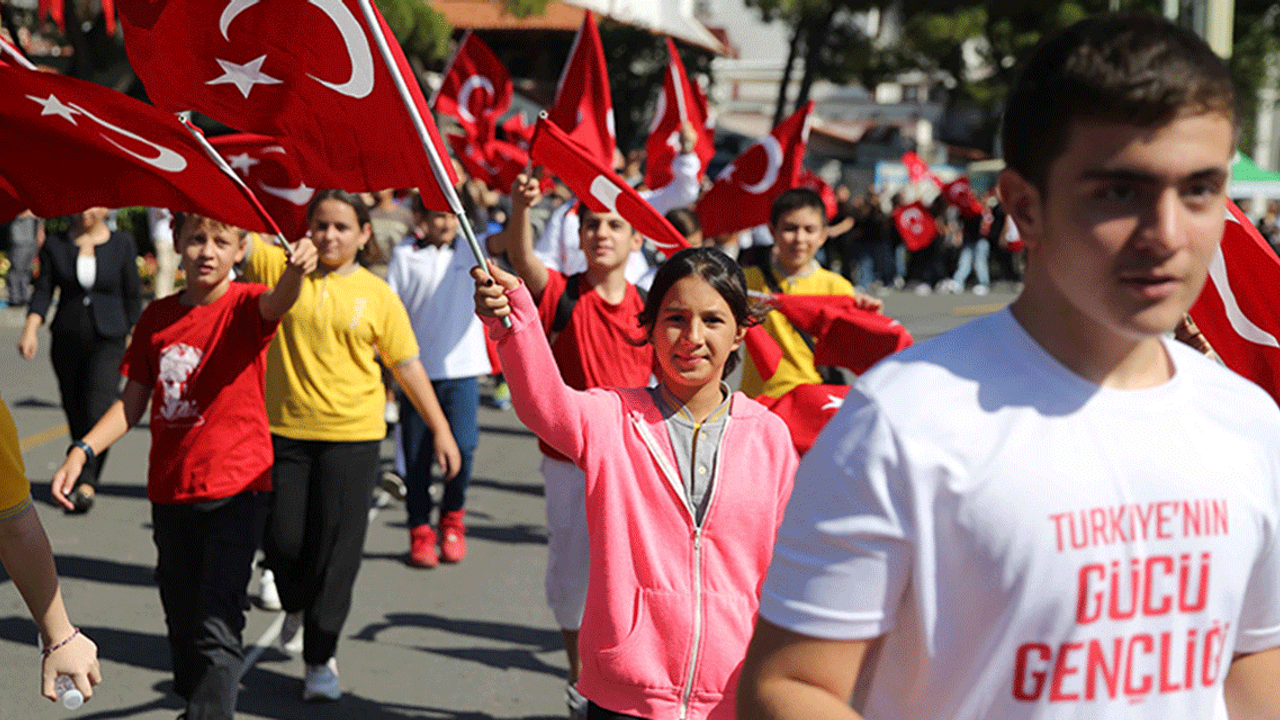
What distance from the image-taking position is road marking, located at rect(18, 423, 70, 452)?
1030cm

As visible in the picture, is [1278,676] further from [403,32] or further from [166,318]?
[403,32]

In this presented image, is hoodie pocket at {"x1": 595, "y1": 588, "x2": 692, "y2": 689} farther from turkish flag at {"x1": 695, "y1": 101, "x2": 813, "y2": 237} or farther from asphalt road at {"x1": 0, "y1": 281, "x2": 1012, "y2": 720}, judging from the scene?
turkish flag at {"x1": 695, "y1": 101, "x2": 813, "y2": 237}

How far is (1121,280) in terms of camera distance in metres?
1.55

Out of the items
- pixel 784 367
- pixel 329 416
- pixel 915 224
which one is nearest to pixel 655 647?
pixel 784 367

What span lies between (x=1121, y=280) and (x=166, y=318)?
359 centimetres

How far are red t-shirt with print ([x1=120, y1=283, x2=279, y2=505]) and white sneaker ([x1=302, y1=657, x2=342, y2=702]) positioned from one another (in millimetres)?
1019

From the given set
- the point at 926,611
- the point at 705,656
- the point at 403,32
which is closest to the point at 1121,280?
the point at 926,611

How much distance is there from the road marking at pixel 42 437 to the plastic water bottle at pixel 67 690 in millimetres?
7791

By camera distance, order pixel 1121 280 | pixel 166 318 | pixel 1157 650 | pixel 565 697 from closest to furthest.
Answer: pixel 1121 280 → pixel 1157 650 → pixel 166 318 → pixel 565 697

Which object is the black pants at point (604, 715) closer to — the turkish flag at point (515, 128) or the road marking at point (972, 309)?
the turkish flag at point (515, 128)

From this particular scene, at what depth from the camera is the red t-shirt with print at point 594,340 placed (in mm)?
5113

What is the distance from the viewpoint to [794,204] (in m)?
5.94

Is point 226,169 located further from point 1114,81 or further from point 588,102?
point 588,102

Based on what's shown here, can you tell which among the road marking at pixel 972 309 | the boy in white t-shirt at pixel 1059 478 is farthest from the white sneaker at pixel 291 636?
the road marking at pixel 972 309
